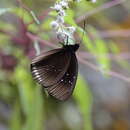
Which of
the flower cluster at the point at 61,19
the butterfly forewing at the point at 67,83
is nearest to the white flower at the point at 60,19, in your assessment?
the flower cluster at the point at 61,19

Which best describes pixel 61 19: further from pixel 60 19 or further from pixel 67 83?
pixel 67 83

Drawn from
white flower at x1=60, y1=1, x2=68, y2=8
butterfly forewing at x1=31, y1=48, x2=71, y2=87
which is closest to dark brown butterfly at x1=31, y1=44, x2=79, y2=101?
butterfly forewing at x1=31, y1=48, x2=71, y2=87

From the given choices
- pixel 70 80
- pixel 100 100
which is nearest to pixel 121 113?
pixel 100 100

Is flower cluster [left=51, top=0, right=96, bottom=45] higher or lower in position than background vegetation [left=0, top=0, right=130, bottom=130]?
higher

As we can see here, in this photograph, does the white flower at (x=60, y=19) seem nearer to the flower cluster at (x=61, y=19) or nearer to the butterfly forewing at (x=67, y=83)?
the flower cluster at (x=61, y=19)

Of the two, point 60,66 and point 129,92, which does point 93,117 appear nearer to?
point 129,92

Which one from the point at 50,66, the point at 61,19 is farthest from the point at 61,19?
the point at 50,66

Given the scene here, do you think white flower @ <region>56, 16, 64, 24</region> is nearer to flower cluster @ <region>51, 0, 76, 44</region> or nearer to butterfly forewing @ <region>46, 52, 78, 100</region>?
flower cluster @ <region>51, 0, 76, 44</region>

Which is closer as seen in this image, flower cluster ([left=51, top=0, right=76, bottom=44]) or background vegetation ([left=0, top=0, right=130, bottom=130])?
flower cluster ([left=51, top=0, right=76, bottom=44])

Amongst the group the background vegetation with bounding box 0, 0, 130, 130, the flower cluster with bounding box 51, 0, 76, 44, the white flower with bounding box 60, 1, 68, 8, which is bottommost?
the background vegetation with bounding box 0, 0, 130, 130
